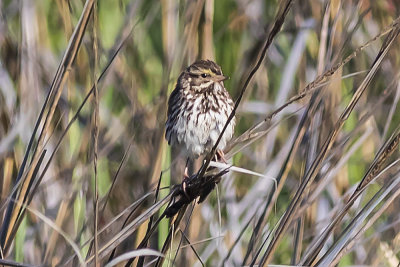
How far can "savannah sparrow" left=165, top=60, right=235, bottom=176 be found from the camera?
2.94 m

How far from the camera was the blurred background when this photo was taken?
2377 mm

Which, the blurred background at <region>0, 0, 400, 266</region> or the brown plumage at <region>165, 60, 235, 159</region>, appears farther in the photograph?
the brown plumage at <region>165, 60, 235, 159</region>

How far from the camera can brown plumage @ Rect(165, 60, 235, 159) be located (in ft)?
9.66

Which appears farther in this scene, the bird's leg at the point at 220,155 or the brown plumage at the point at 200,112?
the brown plumage at the point at 200,112

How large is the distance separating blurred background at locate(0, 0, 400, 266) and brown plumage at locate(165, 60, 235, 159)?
2.8 inches

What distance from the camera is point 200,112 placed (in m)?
3.02

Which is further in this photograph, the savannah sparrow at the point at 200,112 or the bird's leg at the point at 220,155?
the savannah sparrow at the point at 200,112

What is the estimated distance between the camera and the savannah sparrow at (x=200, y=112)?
294 cm

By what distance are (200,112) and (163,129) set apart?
0.85 ft

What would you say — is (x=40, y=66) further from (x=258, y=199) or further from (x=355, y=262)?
(x=355, y=262)

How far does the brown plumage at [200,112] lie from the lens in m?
2.94

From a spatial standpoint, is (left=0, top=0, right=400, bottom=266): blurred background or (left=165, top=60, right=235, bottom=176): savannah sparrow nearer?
(left=0, top=0, right=400, bottom=266): blurred background

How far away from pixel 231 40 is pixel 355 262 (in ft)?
3.67

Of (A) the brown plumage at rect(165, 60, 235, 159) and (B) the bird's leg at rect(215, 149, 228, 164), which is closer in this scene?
(B) the bird's leg at rect(215, 149, 228, 164)
